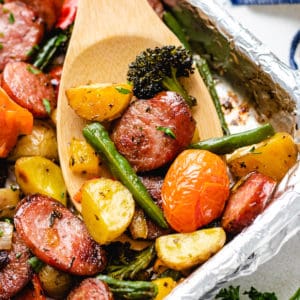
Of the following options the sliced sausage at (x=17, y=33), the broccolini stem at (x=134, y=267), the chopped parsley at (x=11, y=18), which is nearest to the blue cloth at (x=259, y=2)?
the sliced sausage at (x=17, y=33)

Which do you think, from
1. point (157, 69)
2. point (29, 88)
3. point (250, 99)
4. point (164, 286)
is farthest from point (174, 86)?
point (164, 286)

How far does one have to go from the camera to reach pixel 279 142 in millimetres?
3389

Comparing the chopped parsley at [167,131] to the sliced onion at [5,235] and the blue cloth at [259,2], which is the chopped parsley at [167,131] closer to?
the sliced onion at [5,235]

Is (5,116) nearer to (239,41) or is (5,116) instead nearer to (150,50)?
(150,50)

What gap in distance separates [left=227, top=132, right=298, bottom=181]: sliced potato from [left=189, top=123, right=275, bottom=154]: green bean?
4 centimetres

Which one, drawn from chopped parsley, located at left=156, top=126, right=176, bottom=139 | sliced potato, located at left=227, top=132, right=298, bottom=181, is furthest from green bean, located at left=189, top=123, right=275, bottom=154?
chopped parsley, located at left=156, top=126, right=176, bottom=139

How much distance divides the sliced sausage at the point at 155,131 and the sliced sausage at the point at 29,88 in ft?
1.66

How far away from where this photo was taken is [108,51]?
3.62m

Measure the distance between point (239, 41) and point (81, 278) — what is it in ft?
4.64

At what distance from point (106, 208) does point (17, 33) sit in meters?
1.18

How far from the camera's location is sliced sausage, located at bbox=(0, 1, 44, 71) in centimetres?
382

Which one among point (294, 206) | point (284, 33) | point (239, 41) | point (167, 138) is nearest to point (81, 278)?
point (167, 138)

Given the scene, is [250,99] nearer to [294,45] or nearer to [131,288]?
[294,45]

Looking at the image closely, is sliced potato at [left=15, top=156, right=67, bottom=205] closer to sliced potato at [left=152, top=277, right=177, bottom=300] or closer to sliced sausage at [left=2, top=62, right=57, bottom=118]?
sliced sausage at [left=2, top=62, right=57, bottom=118]
